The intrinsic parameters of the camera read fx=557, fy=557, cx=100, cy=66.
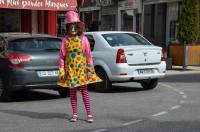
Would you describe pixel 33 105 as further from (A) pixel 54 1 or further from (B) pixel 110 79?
(A) pixel 54 1

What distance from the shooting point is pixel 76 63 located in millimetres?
8883

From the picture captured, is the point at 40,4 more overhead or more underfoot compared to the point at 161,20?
more overhead

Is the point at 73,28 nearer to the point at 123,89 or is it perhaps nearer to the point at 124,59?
the point at 124,59

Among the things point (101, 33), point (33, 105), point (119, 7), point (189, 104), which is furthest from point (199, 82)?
point (119, 7)

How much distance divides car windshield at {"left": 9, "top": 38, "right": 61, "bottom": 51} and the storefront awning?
7.87 meters

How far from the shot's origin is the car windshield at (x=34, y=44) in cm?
1170

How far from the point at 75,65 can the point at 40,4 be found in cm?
1190

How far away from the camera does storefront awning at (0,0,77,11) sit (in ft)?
64.5

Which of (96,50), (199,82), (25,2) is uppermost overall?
(25,2)

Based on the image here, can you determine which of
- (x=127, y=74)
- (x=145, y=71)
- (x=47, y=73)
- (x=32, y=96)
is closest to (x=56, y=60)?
(x=47, y=73)

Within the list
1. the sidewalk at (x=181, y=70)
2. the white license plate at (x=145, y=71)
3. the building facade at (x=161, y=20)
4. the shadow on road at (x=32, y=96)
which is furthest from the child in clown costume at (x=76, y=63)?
the building facade at (x=161, y=20)

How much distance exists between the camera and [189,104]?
11000 millimetres

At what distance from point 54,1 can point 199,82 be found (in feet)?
23.0

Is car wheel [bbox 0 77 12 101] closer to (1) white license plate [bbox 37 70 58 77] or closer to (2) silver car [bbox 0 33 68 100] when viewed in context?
(2) silver car [bbox 0 33 68 100]
